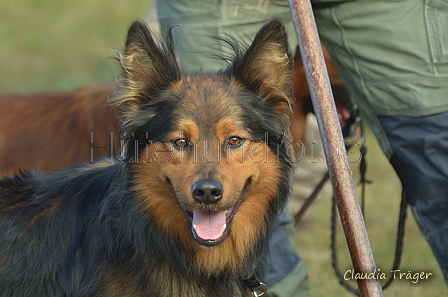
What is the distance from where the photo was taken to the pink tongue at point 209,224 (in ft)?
9.80

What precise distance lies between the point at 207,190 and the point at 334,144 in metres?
0.69

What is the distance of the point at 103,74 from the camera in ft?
41.0

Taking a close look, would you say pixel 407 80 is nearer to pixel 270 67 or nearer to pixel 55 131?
pixel 270 67

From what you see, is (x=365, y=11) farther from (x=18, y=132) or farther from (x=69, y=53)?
(x=69, y=53)

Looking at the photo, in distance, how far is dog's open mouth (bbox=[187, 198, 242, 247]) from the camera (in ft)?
9.75

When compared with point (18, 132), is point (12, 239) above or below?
Answer: below

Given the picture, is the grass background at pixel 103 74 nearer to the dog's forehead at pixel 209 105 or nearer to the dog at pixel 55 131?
the dog at pixel 55 131

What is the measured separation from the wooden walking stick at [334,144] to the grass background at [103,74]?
204 cm

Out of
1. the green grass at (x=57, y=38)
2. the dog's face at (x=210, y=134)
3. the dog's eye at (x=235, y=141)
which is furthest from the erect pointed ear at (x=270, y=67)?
the green grass at (x=57, y=38)

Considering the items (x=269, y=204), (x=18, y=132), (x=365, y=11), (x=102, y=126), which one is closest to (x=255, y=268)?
(x=269, y=204)

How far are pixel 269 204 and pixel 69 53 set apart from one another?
488 inches

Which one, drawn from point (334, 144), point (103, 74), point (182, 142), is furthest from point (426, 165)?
point (103, 74)

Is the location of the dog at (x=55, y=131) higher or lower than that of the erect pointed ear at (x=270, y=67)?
lower

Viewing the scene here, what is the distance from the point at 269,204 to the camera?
3.30 metres
